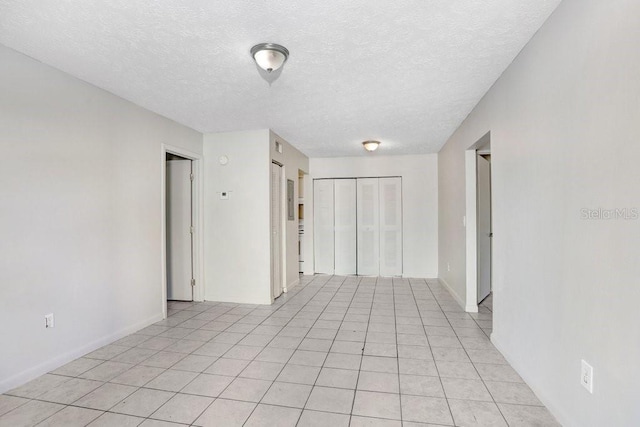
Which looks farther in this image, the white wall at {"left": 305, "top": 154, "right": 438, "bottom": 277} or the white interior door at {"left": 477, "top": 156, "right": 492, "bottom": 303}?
the white wall at {"left": 305, "top": 154, "right": 438, "bottom": 277}

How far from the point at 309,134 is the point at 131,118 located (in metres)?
2.26

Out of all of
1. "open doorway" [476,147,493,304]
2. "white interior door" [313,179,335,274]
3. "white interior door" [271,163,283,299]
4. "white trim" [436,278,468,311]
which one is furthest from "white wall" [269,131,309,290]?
"open doorway" [476,147,493,304]

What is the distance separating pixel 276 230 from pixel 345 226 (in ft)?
6.66

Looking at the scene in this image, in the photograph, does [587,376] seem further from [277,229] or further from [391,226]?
[391,226]

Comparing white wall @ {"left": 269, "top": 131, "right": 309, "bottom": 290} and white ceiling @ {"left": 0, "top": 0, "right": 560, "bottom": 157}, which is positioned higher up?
white ceiling @ {"left": 0, "top": 0, "right": 560, "bottom": 157}

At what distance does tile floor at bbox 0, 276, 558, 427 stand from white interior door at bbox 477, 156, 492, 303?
2.70ft

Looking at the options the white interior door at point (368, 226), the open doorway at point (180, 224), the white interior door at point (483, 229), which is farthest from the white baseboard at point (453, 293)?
Answer: the open doorway at point (180, 224)

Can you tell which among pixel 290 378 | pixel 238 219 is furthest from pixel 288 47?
pixel 238 219

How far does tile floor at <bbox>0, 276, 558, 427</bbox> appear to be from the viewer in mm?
1910

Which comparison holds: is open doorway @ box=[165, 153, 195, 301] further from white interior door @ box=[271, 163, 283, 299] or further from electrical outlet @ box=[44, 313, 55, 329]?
electrical outlet @ box=[44, 313, 55, 329]

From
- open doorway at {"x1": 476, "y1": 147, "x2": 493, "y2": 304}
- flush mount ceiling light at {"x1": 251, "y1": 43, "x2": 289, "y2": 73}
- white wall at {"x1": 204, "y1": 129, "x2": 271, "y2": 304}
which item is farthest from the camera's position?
white wall at {"x1": 204, "y1": 129, "x2": 271, "y2": 304}

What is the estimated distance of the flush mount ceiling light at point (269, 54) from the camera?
2.17 m

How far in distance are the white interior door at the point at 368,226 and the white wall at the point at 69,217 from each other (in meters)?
3.89

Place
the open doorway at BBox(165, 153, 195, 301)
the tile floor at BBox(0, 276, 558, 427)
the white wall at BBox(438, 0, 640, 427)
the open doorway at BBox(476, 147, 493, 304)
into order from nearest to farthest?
the white wall at BBox(438, 0, 640, 427), the tile floor at BBox(0, 276, 558, 427), the open doorway at BBox(476, 147, 493, 304), the open doorway at BBox(165, 153, 195, 301)
